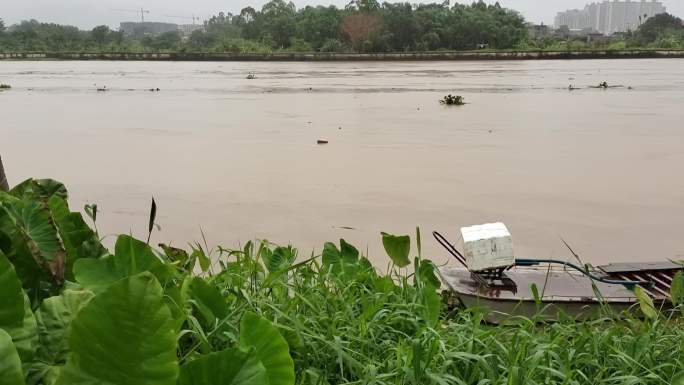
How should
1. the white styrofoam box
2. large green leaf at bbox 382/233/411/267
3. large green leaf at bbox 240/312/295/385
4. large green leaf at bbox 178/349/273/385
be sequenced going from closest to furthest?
1. large green leaf at bbox 178/349/273/385
2. large green leaf at bbox 240/312/295/385
3. large green leaf at bbox 382/233/411/267
4. the white styrofoam box

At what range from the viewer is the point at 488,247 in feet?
7.83

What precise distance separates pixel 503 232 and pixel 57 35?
52250 mm

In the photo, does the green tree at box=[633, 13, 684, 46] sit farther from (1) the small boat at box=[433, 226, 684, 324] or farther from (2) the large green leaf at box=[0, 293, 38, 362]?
(2) the large green leaf at box=[0, 293, 38, 362]

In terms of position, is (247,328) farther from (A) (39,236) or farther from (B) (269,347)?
(A) (39,236)

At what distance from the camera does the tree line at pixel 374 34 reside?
45375mm

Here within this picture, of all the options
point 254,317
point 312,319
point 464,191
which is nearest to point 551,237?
point 464,191

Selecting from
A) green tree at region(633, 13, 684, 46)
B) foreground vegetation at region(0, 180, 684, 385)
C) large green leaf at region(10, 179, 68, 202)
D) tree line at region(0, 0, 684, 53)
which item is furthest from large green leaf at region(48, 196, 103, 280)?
green tree at region(633, 13, 684, 46)

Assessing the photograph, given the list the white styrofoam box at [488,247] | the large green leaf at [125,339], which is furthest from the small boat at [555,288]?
the large green leaf at [125,339]

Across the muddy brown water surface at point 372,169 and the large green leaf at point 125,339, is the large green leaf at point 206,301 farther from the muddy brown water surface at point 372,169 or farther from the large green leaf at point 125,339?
the muddy brown water surface at point 372,169

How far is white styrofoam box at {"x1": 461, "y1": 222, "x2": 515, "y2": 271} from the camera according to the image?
7.80ft

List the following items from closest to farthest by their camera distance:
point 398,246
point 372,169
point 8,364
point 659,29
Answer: point 8,364
point 398,246
point 372,169
point 659,29

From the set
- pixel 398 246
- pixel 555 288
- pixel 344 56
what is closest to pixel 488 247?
→ pixel 555 288

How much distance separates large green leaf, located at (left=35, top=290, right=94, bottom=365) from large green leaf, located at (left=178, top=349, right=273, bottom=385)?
236 mm

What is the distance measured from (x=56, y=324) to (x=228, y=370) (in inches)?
12.6
